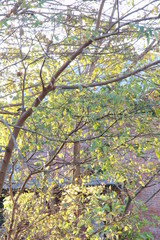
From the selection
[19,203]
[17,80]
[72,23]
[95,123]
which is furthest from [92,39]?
[19,203]

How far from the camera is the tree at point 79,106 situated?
13.3 ft

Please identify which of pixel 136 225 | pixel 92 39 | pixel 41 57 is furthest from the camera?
pixel 136 225

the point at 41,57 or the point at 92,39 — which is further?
the point at 41,57

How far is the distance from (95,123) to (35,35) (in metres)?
1.40

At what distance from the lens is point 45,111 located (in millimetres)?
4305

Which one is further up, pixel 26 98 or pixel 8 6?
pixel 8 6

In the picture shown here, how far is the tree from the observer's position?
406cm

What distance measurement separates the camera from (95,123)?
4074 millimetres

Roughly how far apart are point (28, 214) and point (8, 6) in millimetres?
3304

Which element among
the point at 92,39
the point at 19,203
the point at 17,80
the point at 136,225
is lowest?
the point at 136,225

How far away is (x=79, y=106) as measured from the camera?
4.29 m

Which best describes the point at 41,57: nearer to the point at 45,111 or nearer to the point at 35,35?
the point at 35,35

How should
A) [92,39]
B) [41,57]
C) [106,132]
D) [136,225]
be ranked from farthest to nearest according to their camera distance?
[136,225], [41,57], [106,132], [92,39]

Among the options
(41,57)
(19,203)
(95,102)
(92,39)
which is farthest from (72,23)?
(19,203)
